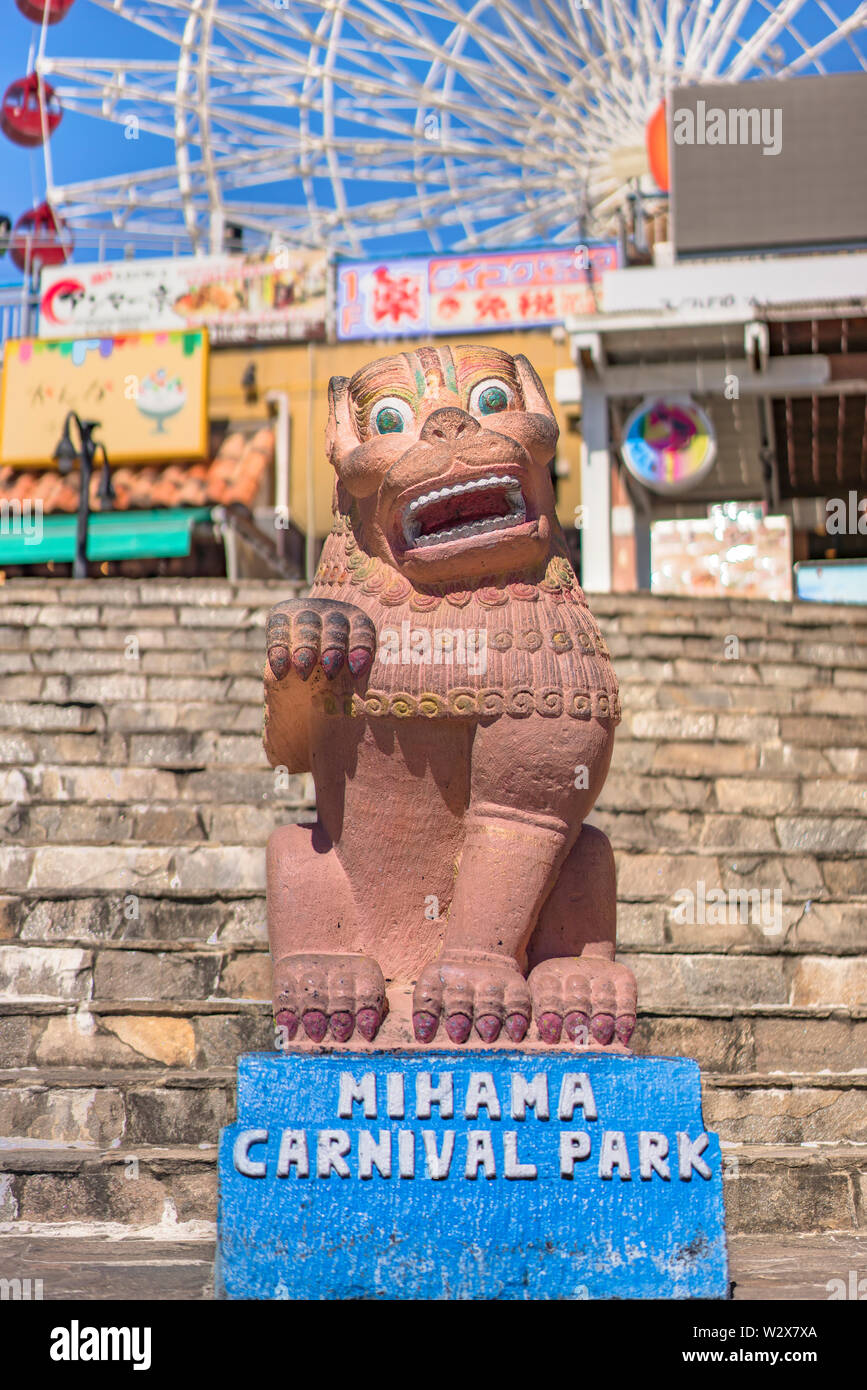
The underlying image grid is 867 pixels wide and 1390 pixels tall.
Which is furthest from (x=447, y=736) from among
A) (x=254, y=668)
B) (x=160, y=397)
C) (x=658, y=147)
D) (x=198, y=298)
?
(x=658, y=147)

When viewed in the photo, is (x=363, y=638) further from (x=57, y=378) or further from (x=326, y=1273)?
(x=57, y=378)

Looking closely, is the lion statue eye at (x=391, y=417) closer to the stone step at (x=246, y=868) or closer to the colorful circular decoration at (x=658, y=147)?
the stone step at (x=246, y=868)

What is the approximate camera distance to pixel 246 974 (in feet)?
14.9

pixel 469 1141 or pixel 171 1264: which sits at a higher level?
pixel 469 1141

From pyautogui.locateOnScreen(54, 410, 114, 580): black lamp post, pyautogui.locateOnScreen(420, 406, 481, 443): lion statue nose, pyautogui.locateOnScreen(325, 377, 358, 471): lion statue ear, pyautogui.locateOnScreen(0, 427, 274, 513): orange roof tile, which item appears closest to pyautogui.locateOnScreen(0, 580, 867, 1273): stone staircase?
pyautogui.locateOnScreen(325, 377, 358, 471): lion statue ear

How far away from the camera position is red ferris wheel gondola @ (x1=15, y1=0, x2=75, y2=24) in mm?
19812

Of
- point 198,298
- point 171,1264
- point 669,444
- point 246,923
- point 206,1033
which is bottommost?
point 171,1264

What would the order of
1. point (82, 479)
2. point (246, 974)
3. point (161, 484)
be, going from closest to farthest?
point (246, 974) → point (82, 479) → point (161, 484)

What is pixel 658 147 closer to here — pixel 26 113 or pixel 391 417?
pixel 26 113

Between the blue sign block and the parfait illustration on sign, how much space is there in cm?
1369

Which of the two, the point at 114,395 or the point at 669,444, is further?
the point at 114,395

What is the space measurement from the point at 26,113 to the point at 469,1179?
20.9 meters

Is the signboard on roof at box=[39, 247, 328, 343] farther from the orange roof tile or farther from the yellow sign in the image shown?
the orange roof tile

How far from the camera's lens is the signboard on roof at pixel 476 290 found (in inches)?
609
